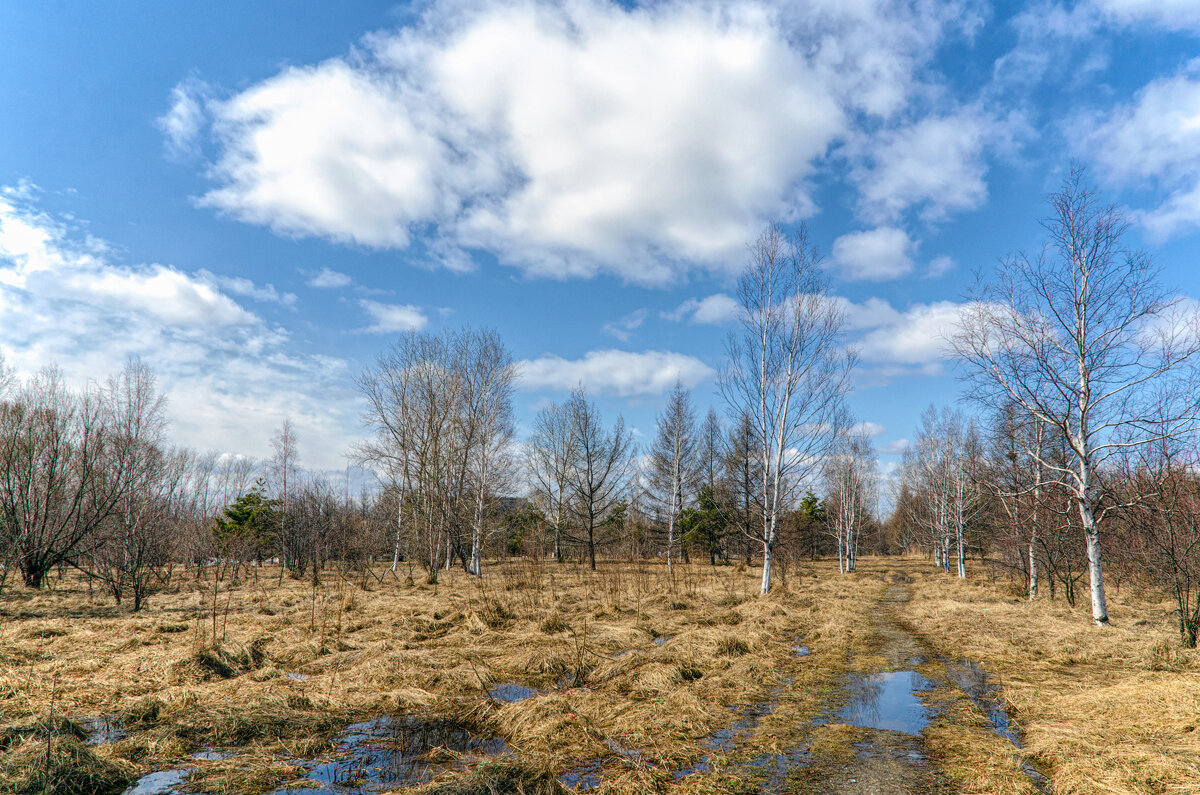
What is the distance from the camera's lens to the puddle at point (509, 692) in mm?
7207

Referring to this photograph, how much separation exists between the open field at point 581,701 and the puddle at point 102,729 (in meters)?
0.05

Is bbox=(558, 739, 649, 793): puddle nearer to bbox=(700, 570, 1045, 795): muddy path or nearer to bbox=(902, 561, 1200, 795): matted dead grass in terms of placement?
bbox=(700, 570, 1045, 795): muddy path

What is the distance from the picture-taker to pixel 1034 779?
4.88 meters

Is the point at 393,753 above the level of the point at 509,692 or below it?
above

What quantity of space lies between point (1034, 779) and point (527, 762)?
456cm

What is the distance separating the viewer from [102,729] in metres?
5.73

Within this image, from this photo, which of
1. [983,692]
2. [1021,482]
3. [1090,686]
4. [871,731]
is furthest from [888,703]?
[1021,482]

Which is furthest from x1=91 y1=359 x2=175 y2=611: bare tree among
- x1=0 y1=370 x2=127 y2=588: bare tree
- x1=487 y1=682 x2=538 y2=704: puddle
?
x1=487 y1=682 x2=538 y2=704: puddle

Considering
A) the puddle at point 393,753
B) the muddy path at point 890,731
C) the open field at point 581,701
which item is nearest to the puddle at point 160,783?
the open field at point 581,701

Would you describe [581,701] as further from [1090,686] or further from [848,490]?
[848,490]

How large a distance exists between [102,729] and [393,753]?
3230 mm

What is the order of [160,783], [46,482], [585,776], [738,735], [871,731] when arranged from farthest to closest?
[46,482], [871,731], [738,735], [585,776], [160,783]

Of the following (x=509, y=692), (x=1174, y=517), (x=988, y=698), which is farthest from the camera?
(x=1174, y=517)

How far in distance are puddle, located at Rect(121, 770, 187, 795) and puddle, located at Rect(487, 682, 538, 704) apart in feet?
10.8
